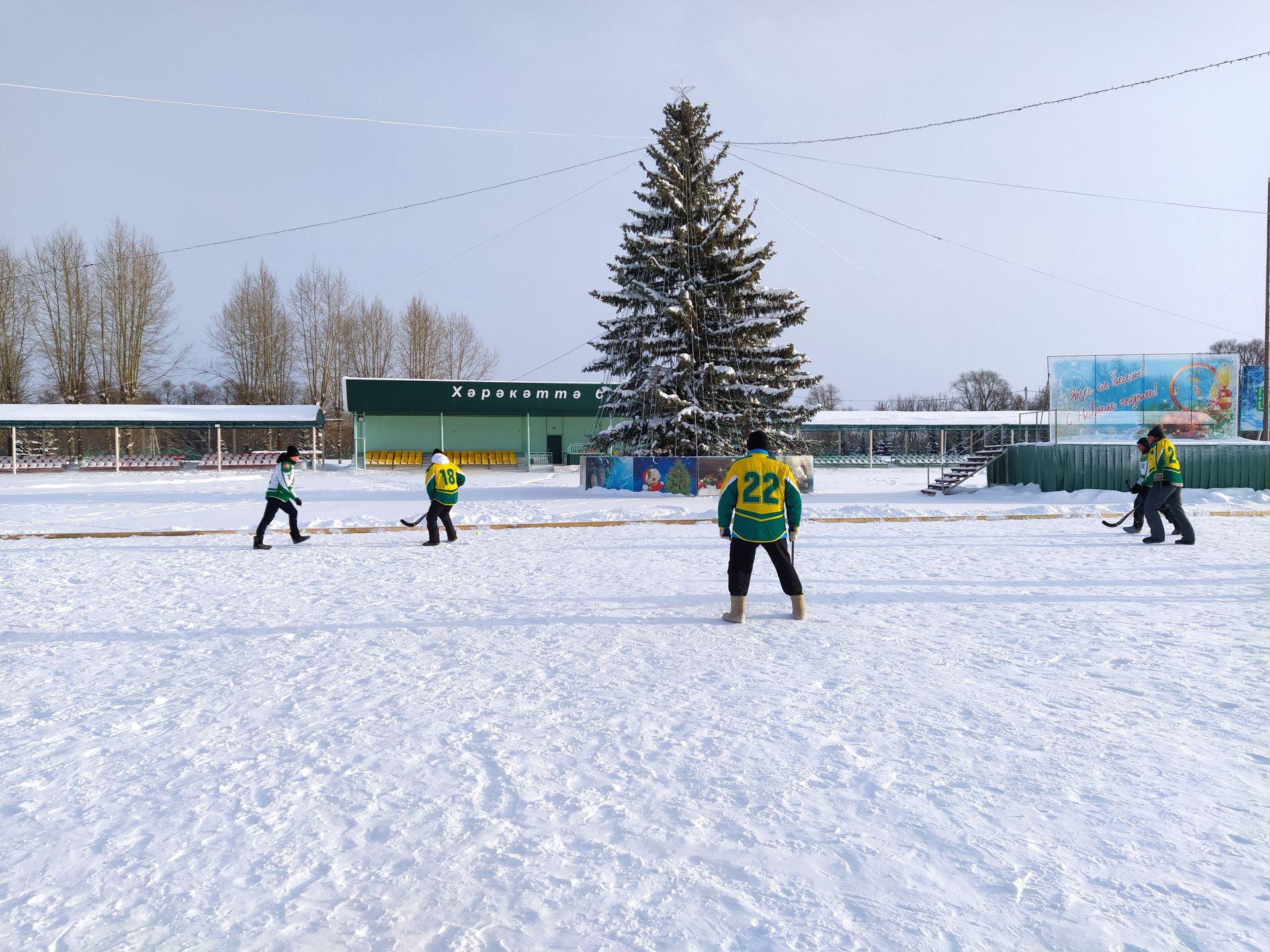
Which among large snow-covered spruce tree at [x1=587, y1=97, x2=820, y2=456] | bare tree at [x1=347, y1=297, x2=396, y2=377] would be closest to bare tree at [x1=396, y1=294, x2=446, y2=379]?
bare tree at [x1=347, y1=297, x2=396, y2=377]

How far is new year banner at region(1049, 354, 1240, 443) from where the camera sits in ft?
71.9

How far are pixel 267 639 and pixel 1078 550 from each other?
35.3ft

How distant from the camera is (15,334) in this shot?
52844 millimetres

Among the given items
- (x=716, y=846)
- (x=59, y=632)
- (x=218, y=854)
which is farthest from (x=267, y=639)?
(x=716, y=846)

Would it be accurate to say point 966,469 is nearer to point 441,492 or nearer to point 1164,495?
point 1164,495

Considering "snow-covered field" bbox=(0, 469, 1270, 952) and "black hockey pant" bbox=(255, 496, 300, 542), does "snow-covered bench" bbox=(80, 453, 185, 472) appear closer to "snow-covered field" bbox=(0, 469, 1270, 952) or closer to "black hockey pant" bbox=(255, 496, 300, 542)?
"black hockey pant" bbox=(255, 496, 300, 542)

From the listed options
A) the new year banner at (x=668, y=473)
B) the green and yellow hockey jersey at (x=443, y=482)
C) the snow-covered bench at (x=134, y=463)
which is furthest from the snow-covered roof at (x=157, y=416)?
the green and yellow hockey jersey at (x=443, y=482)

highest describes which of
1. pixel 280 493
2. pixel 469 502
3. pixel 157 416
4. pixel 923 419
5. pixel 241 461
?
pixel 157 416

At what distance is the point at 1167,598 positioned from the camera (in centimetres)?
758

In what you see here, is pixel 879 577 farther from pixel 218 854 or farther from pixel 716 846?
pixel 218 854

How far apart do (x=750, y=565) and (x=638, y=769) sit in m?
3.34

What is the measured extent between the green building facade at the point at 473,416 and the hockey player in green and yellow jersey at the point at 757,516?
31.2 m

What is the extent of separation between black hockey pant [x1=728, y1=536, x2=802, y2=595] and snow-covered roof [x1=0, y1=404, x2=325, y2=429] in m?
39.2

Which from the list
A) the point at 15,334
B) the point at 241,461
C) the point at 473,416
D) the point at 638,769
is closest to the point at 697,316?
the point at 638,769
